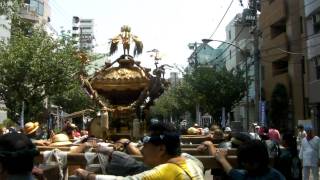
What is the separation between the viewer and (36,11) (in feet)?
200

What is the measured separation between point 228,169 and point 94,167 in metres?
1.18

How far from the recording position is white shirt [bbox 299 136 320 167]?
13688 millimetres

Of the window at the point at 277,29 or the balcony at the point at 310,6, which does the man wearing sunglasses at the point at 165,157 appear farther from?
the window at the point at 277,29

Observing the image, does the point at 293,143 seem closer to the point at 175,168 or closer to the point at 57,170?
the point at 57,170

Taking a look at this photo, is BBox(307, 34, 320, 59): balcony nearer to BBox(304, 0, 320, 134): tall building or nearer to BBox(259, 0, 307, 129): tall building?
BBox(304, 0, 320, 134): tall building

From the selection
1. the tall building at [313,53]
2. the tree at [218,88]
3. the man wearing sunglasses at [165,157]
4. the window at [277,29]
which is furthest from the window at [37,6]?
the man wearing sunglasses at [165,157]

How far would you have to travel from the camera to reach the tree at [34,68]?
86.3 feet

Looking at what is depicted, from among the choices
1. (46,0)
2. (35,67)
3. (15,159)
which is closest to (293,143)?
(15,159)

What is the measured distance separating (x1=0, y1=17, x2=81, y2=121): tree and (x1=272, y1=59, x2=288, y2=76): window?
2195cm

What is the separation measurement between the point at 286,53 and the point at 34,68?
72.5 ft

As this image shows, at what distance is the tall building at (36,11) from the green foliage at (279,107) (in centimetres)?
2111

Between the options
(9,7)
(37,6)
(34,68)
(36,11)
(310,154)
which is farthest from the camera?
(37,6)

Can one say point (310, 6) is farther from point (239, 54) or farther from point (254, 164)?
point (254, 164)

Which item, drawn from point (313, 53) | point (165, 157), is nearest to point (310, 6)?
point (313, 53)
